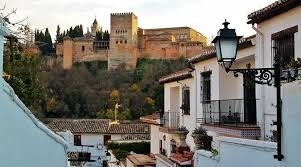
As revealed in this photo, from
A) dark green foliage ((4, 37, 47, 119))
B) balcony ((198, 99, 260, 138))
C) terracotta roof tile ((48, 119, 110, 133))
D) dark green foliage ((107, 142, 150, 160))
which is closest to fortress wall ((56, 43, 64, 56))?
terracotta roof tile ((48, 119, 110, 133))

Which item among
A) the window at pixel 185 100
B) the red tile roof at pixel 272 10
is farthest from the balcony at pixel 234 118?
the window at pixel 185 100

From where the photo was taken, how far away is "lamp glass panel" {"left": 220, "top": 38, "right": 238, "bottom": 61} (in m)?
6.91

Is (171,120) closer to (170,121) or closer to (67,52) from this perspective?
(170,121)

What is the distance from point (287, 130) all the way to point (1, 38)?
3600 millimetres

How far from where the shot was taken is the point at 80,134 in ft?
156

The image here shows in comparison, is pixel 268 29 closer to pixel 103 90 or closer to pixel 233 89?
pixel 233 89

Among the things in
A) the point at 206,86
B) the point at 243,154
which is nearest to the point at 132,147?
the point at 206,86

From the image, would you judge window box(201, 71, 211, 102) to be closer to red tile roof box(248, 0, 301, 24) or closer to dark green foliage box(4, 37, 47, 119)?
red tile roof box(248, 0, 301, 24)

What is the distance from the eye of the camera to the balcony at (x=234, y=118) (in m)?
12.1

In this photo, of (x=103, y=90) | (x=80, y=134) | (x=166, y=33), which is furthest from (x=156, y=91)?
(x=166, y=33)

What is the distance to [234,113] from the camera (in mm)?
13672

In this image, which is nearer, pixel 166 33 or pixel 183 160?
pixel 183 160

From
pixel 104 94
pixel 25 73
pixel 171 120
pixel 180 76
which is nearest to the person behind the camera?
pixel 25 73

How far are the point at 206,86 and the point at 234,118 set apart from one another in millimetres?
3607
